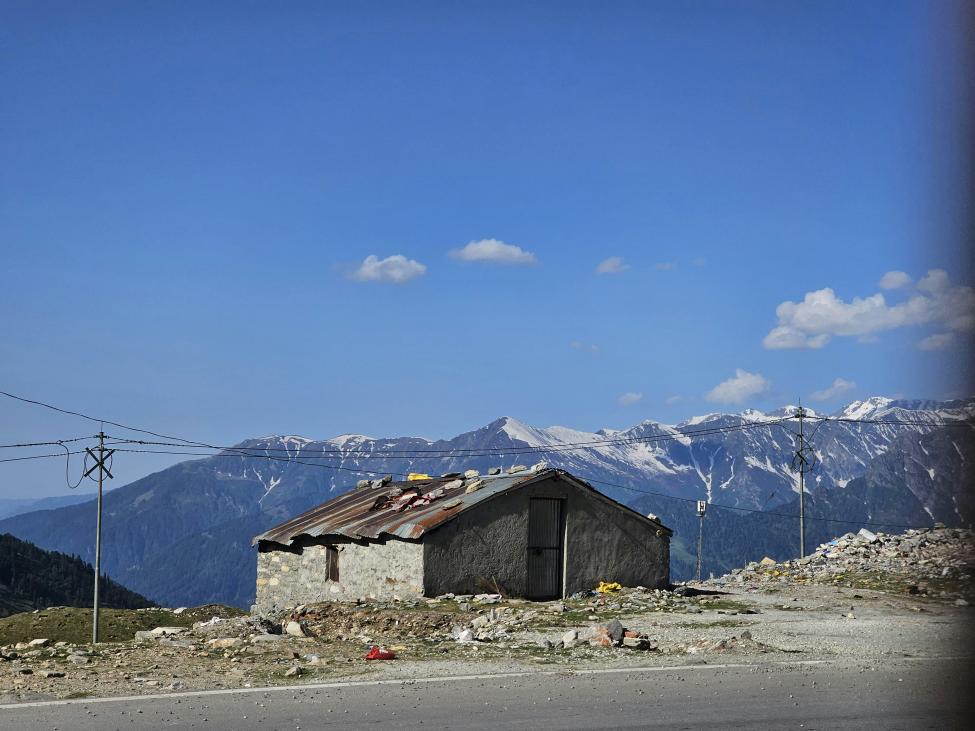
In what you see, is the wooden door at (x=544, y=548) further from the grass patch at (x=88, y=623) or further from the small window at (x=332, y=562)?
the grass patch at (x=88, y=623)

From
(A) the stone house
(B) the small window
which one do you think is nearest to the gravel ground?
(A) the stone house

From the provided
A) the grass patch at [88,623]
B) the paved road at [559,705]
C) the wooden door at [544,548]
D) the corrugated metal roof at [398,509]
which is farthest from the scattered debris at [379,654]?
the grass patch at [88,623]

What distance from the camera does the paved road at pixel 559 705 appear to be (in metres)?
10.0

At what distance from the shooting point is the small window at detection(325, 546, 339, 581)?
30.0 m

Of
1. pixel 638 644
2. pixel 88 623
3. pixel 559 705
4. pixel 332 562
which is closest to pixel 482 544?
pixel 332 562

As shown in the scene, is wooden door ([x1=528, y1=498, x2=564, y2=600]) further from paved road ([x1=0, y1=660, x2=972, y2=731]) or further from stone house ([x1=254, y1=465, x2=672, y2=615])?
paved road ([x1=0, y1=660, x2=972, y2=731])

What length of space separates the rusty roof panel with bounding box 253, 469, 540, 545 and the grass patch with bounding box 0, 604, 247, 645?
3.87 metres

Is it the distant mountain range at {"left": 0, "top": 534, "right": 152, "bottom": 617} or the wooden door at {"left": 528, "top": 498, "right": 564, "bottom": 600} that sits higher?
the wooden door at {"left": 528, "top": 498, "right": 564, "bottom": 600}

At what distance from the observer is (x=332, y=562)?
30312 mm

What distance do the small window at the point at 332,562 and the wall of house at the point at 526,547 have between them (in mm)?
4759

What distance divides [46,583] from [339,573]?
136483 millimetres

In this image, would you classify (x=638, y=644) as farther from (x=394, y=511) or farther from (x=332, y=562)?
(x=332, y=562)

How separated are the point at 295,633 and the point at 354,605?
7.44m

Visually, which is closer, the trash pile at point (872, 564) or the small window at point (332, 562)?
the trash pile at point (872, 564)
